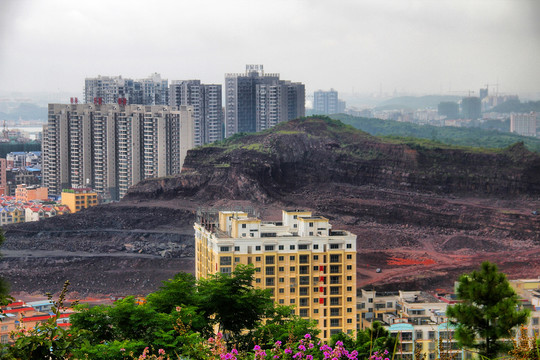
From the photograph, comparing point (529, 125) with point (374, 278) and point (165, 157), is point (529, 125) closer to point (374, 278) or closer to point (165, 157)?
point (165, 157)

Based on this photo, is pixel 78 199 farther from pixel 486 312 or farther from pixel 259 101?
pixel 486 312

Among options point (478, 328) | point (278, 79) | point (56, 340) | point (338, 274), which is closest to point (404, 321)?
point (338, 274)

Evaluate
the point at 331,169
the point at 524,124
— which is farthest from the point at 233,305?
the point at 524,124

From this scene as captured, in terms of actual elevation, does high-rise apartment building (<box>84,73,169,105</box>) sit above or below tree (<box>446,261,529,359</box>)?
above

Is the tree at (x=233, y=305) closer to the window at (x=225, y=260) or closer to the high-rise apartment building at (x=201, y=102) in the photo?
the window at (x=225, y=260)

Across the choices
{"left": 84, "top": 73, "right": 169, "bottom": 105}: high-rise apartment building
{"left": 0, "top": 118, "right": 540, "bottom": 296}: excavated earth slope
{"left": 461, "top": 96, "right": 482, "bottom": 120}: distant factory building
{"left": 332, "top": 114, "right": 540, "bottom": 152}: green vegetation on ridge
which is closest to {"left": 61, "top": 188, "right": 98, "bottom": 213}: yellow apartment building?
{"left": 0, "top": 118, "right": 540, "bottom": 296}: excavated earth slope

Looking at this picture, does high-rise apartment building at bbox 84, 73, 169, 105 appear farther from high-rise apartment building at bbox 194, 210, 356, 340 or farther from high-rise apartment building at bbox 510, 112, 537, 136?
high-rise apartment building at bbox 194, 210, 356, 340

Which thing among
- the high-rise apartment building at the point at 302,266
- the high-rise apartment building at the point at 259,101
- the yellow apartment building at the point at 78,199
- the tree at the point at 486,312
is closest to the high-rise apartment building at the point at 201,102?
the high-rise apartment building at the point at 259,101
